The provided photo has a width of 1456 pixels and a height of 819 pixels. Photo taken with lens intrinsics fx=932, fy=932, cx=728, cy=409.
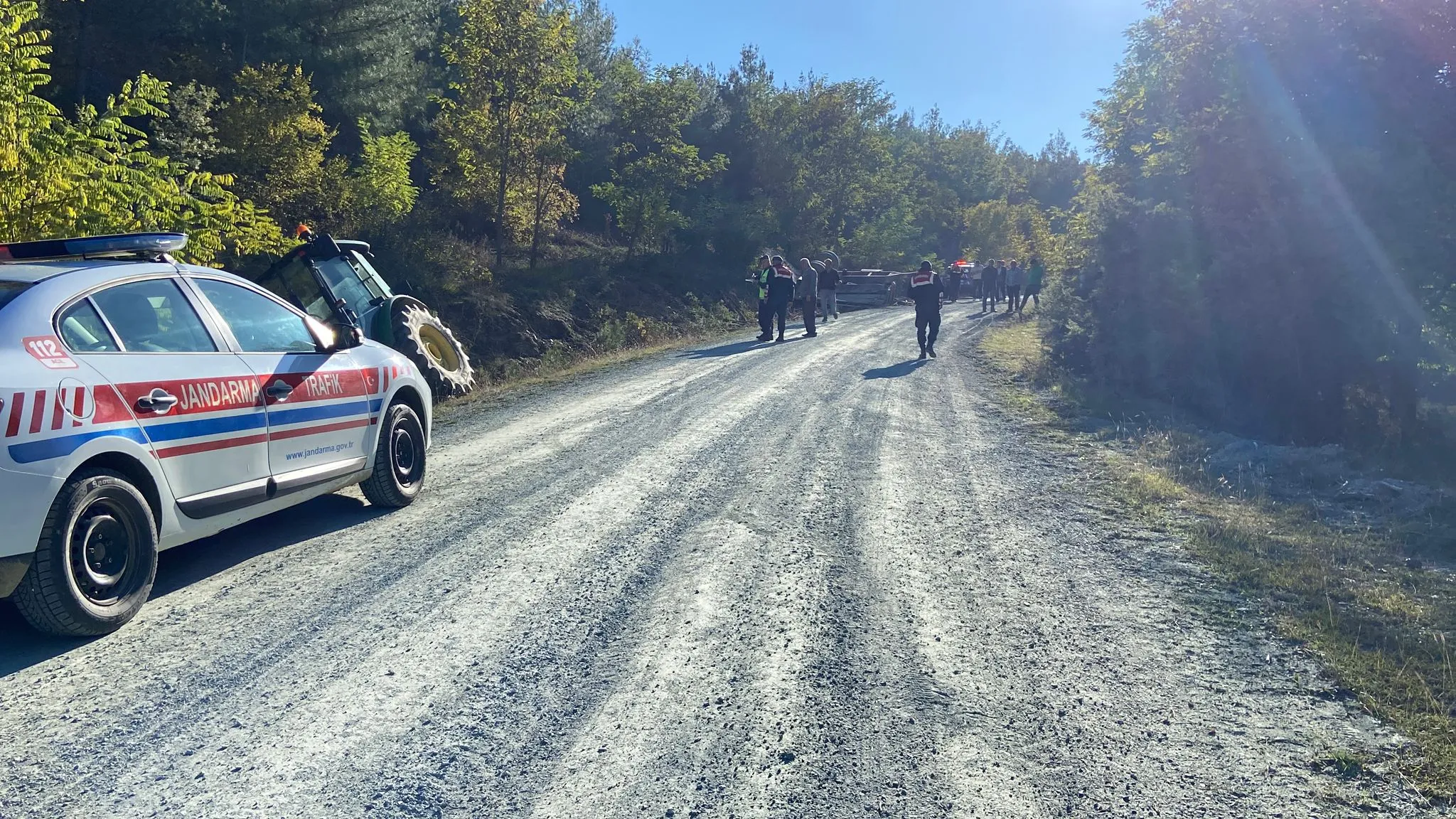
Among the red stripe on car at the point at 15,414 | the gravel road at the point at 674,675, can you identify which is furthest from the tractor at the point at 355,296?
the red stripe on car at the point at 15,414

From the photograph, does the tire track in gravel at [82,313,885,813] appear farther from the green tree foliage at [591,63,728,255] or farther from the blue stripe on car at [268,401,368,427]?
the green tree foliage at [591,63,728,255]

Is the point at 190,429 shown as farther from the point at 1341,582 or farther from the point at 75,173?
the point at 1341,582

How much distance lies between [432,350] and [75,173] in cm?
551

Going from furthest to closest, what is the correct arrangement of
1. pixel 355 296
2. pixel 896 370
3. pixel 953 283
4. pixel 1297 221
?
pixel 953 283, pixel 896 370, pixel 1297 221, pixel 355 296

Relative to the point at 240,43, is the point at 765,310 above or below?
below

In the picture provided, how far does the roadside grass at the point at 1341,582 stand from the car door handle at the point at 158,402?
5.35 m

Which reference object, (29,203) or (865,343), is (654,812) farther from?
(865,343)

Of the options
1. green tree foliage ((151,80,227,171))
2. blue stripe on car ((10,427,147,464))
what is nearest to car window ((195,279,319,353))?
blue stripe on car ((10,427,147,464))

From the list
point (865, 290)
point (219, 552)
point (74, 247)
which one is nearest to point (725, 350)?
point (219, 552)

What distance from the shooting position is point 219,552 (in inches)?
221

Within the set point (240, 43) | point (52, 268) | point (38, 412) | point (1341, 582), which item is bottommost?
point (1341, 582)

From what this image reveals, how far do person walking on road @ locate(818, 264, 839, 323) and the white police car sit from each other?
20.5 meters

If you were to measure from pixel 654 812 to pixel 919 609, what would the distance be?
2382 mm

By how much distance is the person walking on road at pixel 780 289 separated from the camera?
20677 millimetres
